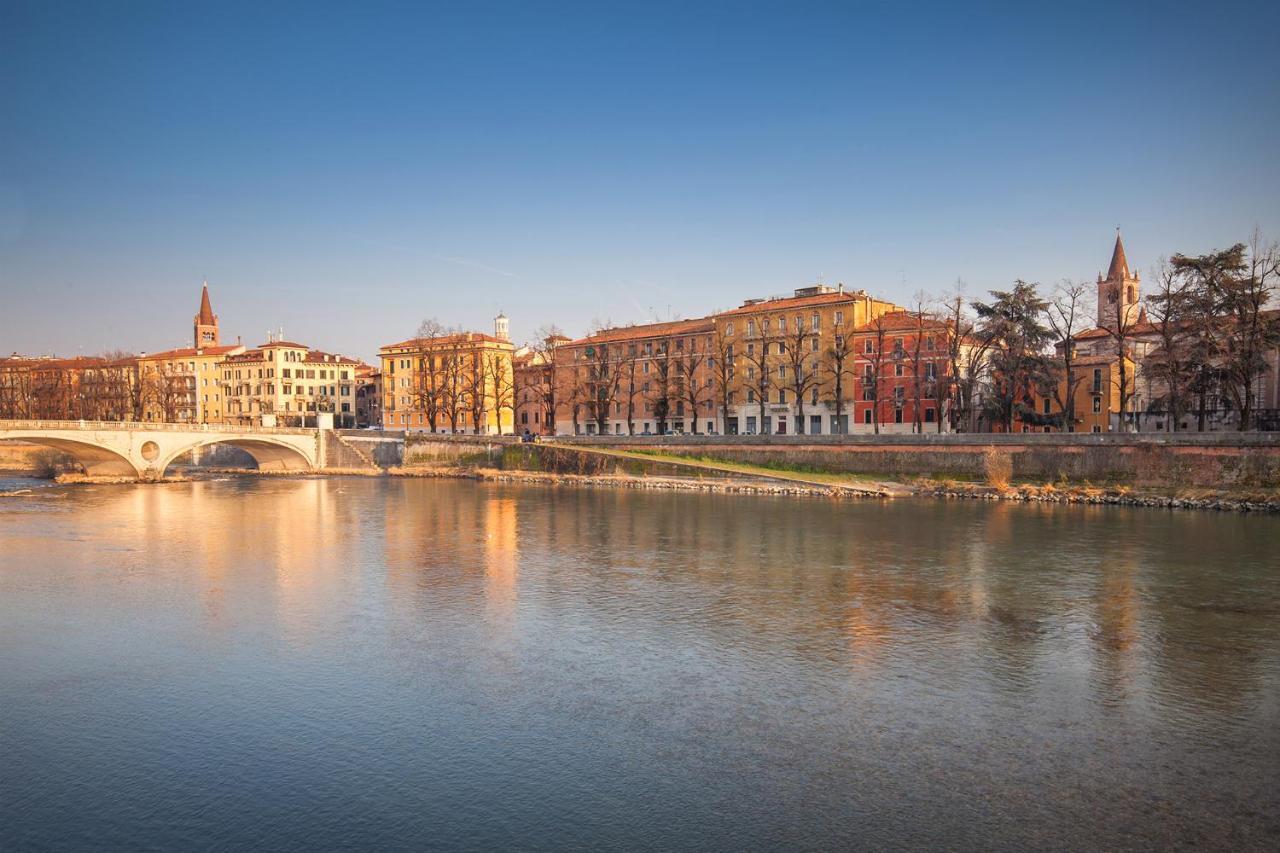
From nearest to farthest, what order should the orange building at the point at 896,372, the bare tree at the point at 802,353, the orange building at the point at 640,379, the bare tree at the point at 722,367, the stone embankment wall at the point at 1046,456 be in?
the stone embankment wall at the point at 1046,456 < the orange building at the point at 896,372 < the bare tree at the point at 802,353 < the bare tree at the point at 722,367 < the orange building at the point at 640,379

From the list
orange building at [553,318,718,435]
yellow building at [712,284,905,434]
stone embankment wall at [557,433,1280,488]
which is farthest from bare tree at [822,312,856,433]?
stone embankment wall at [557,433,1280,488]

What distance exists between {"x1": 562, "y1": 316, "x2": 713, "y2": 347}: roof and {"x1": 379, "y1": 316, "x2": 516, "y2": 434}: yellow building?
9.22m

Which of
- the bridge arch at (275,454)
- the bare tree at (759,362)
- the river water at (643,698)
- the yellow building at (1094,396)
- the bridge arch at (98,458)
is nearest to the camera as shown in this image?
the river water at (643,698)

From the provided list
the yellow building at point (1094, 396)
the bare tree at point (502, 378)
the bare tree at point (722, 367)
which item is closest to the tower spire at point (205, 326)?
the bare tree at point (502, 378)

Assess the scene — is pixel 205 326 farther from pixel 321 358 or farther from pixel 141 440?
pixel 141 440

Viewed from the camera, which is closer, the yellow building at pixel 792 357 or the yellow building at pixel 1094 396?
the yellow building at pixel 1094 396

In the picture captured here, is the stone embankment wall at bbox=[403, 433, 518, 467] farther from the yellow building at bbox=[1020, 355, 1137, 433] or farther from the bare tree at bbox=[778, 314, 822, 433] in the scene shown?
the yellow building at bbox=[1020, 355, 1137, 433]

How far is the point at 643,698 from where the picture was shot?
14.5m

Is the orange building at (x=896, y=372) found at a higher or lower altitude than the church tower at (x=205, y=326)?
lower

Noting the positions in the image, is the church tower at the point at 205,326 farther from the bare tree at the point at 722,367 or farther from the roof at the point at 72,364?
the bare tree at the point at 722,367

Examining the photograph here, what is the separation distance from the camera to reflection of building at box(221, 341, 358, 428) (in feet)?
357

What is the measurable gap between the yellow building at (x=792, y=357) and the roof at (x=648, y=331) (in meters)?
3.16

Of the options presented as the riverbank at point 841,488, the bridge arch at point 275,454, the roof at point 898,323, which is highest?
the roof at point 898,323

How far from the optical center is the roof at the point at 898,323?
63.7m
